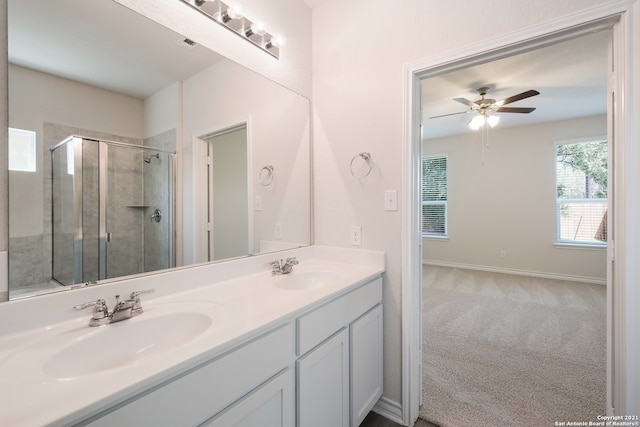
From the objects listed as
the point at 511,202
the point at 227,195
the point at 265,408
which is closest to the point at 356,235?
the point at 227,195

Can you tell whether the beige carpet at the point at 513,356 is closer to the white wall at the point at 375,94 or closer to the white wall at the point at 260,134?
the white wall at the point at 375,94

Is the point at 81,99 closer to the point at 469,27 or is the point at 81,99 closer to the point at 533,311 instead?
the point at 469,27

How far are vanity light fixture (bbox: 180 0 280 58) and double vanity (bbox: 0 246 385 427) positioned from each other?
4.04 ft

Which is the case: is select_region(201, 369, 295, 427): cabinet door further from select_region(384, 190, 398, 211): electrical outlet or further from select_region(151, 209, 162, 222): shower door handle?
select_region(384, 190, 398, 211): electrical outlet

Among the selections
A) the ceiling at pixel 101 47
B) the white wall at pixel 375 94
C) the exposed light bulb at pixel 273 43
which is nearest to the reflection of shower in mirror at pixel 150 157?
the ceiling at pixel 101 47

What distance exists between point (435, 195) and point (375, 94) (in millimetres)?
4494

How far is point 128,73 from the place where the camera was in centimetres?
116

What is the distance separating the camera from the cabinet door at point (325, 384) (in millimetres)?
1102

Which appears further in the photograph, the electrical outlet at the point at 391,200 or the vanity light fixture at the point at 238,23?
the electrical outlet at the point at 391,200

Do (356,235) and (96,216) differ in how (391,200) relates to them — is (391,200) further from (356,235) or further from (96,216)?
(96,216)

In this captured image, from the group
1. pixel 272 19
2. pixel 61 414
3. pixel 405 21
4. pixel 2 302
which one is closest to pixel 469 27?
pixel 405 21

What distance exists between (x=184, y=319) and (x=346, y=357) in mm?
768

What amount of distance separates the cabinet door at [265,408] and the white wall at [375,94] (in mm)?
848

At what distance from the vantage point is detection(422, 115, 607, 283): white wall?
440 centimetres
